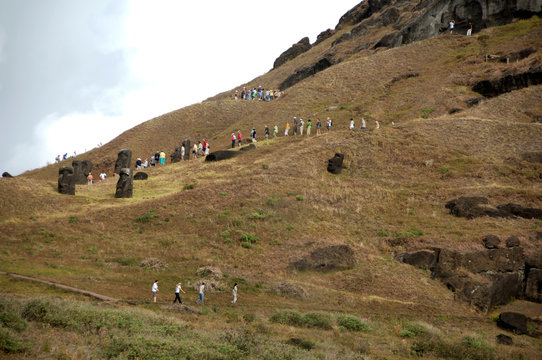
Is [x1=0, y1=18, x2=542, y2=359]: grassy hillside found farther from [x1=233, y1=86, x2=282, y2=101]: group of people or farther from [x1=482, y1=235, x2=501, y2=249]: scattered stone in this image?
[x1=233, y1=86, x2=282, y2=101]: group of people

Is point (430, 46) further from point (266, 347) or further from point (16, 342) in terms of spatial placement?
point (16, 342)

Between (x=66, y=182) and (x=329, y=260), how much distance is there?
23.0 metres

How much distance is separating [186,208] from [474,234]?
64.6 feet

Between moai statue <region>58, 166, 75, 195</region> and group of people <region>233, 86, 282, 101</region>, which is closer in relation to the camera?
moai statue <region>58, 166, 75, 195</region>

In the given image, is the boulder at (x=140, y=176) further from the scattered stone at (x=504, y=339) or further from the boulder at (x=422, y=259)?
the scattered stone at (x=504, y=339)

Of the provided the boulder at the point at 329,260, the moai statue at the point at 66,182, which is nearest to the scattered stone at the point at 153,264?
the boulder at the point at 329,260

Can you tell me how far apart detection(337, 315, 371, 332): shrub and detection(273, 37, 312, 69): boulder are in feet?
382

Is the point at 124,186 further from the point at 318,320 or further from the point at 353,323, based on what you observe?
the point at 353,323

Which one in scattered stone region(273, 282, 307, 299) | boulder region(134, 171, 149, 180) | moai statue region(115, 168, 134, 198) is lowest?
scattered stone region(273, 282, 307, 299)

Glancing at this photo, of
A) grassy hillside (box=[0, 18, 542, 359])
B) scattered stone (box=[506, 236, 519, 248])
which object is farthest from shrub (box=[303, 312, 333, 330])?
scattered stone (box=[506, 236, 519, 248])

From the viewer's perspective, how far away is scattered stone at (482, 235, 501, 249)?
29105 mm

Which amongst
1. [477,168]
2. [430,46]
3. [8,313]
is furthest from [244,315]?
[430,46]

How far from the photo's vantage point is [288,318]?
21.4m

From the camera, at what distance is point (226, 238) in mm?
31406
